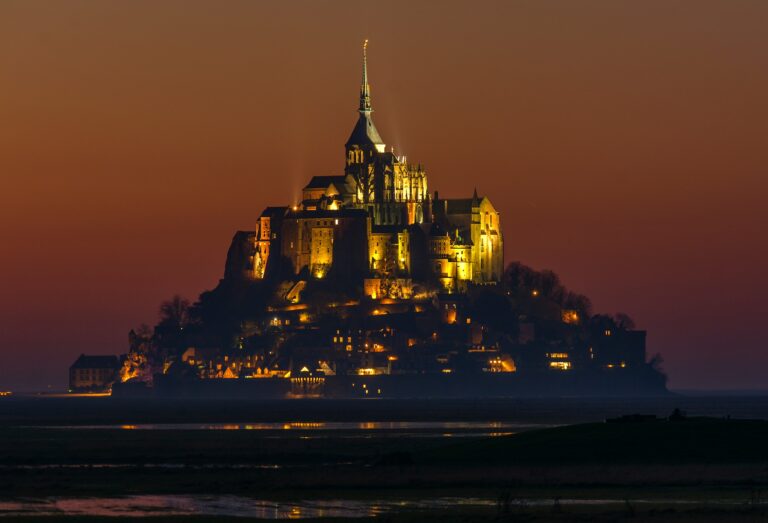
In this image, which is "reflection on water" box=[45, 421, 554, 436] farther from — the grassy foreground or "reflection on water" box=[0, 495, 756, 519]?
"reflection on water" box=[0, 495, 756, 519]

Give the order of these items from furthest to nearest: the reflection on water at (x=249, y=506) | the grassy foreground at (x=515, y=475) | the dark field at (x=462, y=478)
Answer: the reflection on water at (x=249, y=506) → the dark field at (x=462, y=478) → the grassy foreground at (x=515, y=475)

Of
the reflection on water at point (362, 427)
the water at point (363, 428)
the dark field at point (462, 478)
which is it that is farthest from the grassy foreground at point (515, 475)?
the reflection on water at point (362, 427)

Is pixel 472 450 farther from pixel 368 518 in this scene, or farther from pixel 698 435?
pixel 368 518


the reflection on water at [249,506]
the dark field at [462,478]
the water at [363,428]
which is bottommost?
the reflection on water at [249,506]

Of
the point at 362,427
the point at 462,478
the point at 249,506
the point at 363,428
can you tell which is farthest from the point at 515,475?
the point at 362,427

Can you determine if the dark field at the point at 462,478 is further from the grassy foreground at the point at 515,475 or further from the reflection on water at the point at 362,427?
the reflection on water at the point at 362,427

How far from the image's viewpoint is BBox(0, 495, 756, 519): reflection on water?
54281 mm

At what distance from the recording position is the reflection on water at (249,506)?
2137 inches

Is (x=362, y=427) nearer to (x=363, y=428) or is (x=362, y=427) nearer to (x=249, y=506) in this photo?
(x=363, y=428)

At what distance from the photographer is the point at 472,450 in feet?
232

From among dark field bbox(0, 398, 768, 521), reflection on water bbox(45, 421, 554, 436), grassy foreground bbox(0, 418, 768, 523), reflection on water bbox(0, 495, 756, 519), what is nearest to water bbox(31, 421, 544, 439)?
reflection on water bbox(45, 421, 554, 436)

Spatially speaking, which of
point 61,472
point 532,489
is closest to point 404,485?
point 532,489

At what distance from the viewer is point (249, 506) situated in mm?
56750

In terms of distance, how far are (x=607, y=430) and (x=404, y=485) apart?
11.1m
